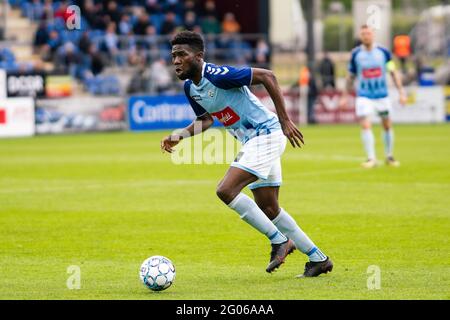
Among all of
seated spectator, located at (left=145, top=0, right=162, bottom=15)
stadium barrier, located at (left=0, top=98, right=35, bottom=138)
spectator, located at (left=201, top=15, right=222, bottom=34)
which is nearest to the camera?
stadium barrier, located at (left=0, top=98, right=35, bottom=138)

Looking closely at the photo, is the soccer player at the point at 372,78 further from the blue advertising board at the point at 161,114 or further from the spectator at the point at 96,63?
the spectator at the point at 96,63

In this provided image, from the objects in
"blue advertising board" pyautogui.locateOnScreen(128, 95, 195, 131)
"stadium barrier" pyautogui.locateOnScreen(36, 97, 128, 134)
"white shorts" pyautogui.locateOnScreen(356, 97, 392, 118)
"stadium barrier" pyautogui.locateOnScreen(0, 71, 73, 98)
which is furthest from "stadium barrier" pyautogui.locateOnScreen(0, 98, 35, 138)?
"white shorts" pyautogui.locateOnScreen(356, 97, 392, 118)

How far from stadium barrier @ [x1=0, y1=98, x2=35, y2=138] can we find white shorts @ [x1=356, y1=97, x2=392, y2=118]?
1253 cm

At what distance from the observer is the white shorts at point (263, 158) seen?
8875mm

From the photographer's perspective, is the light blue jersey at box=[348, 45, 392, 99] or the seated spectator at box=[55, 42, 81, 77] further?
the seated spectator at box=[55, 42, 81, 77]

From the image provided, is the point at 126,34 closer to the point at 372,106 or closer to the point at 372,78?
the point at 372,78

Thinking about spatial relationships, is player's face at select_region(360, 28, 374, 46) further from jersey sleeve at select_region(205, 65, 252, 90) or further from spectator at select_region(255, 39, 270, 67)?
spectator at select_region(255, 39, 270, 67)

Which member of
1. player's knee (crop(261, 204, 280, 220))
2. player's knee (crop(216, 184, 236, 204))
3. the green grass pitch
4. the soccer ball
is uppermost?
player's knee (crop(216, 184, 236, 204))

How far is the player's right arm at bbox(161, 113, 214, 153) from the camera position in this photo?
9531 mm

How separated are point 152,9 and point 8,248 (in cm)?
2877

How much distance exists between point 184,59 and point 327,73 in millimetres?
27874
